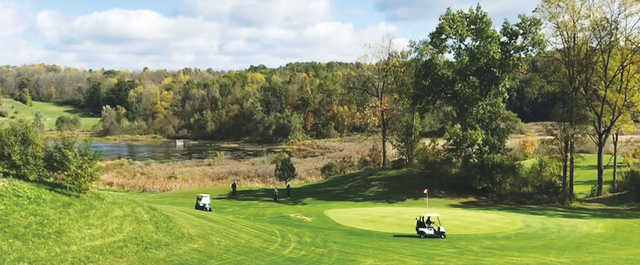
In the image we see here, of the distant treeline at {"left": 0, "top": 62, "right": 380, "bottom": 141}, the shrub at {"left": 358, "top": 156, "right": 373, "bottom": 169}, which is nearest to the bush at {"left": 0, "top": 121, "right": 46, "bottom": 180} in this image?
the shrub at {"left": 358, "top": 156, "right": 373, "bottom": 169}

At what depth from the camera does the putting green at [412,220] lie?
26.4 meters

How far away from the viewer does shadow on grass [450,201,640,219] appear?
32.5 meters

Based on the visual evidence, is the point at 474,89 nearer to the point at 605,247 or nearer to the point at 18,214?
the point at 605,247

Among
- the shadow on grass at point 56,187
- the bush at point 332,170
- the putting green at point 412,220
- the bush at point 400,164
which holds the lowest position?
the putting green at point 412,220

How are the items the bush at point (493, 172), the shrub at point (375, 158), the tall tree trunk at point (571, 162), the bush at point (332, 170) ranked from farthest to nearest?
1. the shrub at point (375, 158)
2. the bush at point (332, 170)
3. the bush at point (493, 172)
4. the tall tree trunk at point (571, 162)

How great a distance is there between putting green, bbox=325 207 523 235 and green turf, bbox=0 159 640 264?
0.06 m

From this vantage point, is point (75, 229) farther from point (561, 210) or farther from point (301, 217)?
point (561, 210)

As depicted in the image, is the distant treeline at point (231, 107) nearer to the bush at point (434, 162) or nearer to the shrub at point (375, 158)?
the shrub at point (375, 158)

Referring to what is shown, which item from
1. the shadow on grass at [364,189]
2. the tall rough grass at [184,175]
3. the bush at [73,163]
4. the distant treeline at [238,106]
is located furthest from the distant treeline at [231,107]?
the bush at [73,163]

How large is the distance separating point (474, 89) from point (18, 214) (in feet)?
115

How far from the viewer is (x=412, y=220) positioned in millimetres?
28875

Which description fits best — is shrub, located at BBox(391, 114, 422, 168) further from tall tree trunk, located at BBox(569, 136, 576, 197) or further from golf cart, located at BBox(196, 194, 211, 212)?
golf cart, located at BBox(196, 194, 211, 212)

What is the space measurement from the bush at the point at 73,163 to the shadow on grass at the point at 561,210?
1049 inches

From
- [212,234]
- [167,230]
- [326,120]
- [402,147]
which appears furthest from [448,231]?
[326,120]
